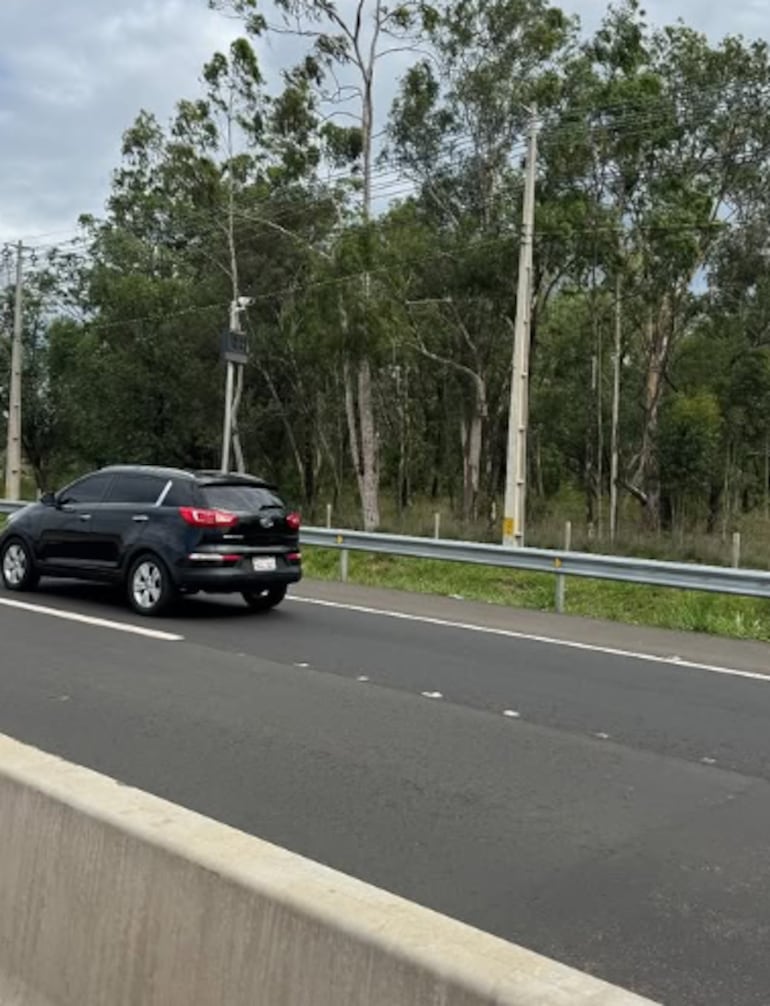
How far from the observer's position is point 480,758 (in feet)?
20.9

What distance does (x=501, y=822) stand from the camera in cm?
521

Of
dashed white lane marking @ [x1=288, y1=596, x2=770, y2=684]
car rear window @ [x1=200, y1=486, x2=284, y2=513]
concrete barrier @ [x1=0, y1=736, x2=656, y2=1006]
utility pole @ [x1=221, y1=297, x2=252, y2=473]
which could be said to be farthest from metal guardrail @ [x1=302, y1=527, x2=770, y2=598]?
concrete barrier @ [x1=0, y1=736, x2=656, y2=1006]

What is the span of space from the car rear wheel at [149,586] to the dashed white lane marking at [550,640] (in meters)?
2.34

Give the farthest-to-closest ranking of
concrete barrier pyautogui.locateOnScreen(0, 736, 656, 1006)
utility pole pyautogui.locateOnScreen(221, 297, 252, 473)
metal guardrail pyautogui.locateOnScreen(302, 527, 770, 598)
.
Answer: utility pole pyautogui.locateOnScreen(221, 297, 252, 473), metal guardrail pyautogui.locateOnScreen(302, 527, 770, 598), concrete barrier pyautogui.locateOnScreen(0, 736, 656, 1006)

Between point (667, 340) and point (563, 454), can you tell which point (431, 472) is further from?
point (667, 340)

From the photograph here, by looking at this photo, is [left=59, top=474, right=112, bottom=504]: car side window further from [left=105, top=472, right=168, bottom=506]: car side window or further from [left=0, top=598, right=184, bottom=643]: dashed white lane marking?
[left=0, top=598, right=184, bottom=643]: dashed white lane marking

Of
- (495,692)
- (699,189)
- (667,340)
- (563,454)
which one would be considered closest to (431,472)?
(563,454)

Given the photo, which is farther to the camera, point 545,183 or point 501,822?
point 545,183

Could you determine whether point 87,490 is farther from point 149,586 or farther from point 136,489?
point 149,586

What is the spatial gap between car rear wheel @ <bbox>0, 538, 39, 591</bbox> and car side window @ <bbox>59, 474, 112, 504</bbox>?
838 mm

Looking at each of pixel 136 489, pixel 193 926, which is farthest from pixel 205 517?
pixel 193 926

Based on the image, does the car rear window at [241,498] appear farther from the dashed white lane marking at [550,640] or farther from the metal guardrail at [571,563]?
the metal guardrail at [571,563]

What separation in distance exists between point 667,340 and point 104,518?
29.1 m

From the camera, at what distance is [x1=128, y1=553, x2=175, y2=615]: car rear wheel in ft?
37.7
